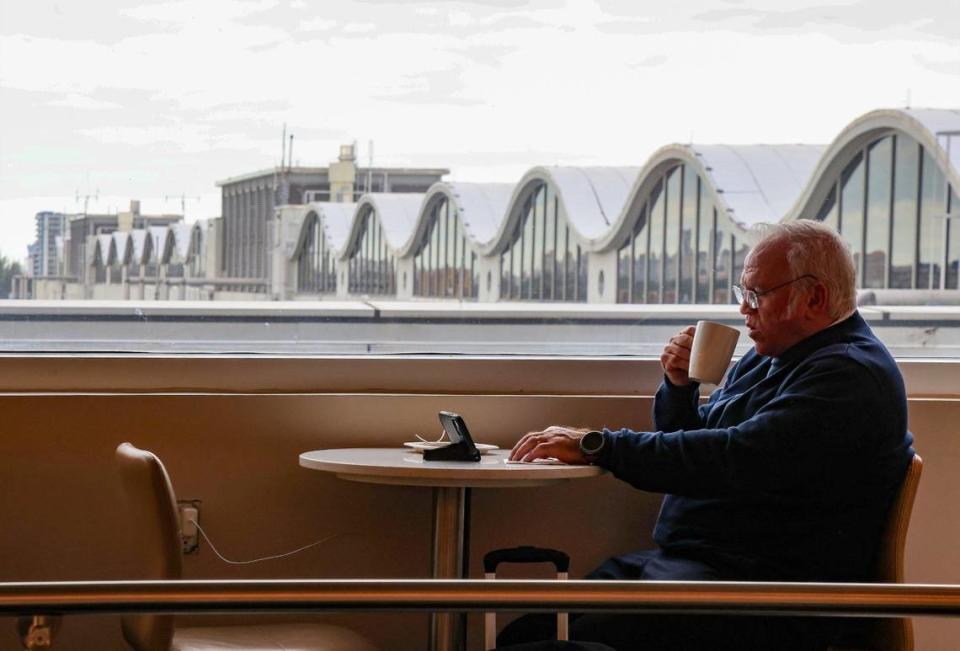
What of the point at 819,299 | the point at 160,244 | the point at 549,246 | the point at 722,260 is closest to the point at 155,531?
the point at 819,299

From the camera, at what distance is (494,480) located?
281 centimetres

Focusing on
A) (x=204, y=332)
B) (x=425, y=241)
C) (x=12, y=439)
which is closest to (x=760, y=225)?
(x=425, y=241)

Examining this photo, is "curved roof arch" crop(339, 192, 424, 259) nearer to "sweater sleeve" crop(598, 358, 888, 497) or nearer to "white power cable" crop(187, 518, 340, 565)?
"white power cable" crop(187, 518, 340, 565)

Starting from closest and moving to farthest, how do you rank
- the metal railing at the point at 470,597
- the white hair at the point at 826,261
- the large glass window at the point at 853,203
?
1. the metal railing at the point at 470,597
2. the white hair at the point at 826,261
3. the large glass window at the point at 853,203

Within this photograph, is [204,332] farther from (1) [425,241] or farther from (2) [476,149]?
(2) [476,149]

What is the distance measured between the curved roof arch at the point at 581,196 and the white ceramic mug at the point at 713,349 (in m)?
1.35

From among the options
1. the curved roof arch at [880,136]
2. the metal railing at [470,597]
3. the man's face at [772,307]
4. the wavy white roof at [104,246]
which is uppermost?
the curved roof arch at [880,136]

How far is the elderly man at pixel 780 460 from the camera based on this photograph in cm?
265

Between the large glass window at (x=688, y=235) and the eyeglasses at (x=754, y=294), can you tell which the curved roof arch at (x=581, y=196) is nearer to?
the large glass window at (x=688, y=235)

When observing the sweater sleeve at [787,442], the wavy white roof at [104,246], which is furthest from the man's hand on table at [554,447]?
the wavy white roof at [104,246]

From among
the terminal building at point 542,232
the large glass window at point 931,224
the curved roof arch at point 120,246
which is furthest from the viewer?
the large glass window at point 931,224

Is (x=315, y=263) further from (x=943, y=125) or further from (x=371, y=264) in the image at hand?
(x=943, y=125)

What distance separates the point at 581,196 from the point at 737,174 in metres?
0.58

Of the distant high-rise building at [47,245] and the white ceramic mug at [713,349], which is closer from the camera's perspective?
the white ceramic mug at [713,349]
